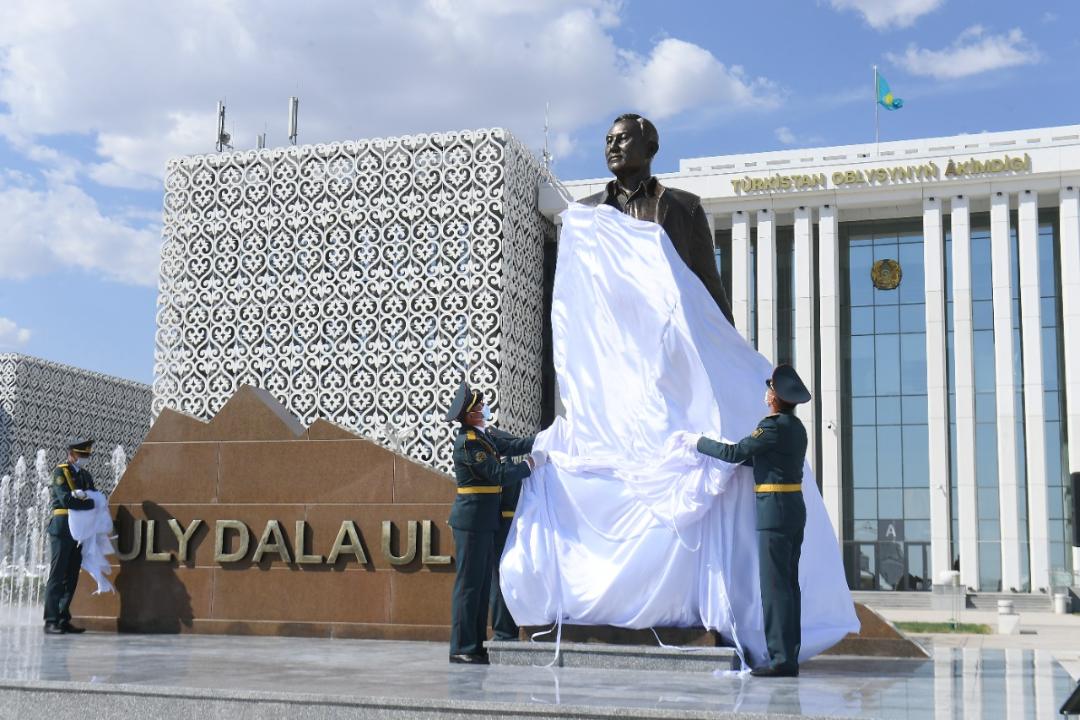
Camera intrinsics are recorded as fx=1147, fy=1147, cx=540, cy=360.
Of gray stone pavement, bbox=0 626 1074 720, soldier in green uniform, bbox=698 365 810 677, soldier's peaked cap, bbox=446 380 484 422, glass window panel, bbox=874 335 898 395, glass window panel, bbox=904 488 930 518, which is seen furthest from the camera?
glass window panel, bbox=874 335 898 395

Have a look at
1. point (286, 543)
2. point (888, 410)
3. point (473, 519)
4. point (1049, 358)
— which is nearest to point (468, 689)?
point (473, 519)

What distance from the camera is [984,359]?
31.2m

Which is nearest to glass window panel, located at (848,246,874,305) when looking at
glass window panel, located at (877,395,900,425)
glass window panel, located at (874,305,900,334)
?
glass window panel, located at (874,305,900,334)

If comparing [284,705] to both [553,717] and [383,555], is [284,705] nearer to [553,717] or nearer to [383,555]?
[553,717]

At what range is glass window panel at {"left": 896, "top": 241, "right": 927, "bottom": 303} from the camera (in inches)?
1268

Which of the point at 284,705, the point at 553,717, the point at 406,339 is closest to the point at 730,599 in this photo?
the point at 553,717

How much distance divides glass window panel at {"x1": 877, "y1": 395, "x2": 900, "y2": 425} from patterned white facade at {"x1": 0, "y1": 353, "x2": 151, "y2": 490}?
37177 mm

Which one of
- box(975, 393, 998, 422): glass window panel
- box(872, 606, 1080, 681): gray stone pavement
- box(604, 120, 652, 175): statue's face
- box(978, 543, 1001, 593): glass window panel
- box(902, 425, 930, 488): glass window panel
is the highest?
box(975, 393, 998, 422): glass window panel

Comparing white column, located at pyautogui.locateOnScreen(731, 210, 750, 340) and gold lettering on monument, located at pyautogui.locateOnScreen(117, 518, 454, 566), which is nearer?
gold lettering on monument, located at pyautogui.locateOnScreen(117, 518, 454, 566)

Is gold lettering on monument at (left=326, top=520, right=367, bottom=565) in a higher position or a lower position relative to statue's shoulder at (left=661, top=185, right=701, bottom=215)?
lower

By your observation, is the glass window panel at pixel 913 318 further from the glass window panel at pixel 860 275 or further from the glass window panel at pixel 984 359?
the glass window panel at pixel 984 359

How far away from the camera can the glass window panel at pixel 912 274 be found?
106 feet

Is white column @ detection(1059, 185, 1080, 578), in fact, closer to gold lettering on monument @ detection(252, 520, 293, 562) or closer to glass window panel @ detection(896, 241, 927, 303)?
glass window panel @ detection(896, 241, 927, 303)

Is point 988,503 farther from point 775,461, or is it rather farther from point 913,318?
point 775,461
